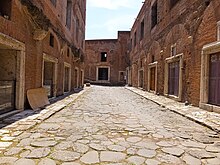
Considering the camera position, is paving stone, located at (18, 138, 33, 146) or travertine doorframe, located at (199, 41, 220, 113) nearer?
paving stone, located at (18, 138, 33, 146)

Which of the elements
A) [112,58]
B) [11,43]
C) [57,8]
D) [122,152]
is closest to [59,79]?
[57,8]

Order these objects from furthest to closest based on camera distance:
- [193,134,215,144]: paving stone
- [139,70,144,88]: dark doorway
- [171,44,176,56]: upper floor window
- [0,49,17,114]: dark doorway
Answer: [139,70,144,88]: dark doorway, [171,44,176,56]: upper floor window, [0,49,17,114]: dark doorway, [193,134,215,144]: paving stone

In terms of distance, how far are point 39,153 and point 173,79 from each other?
9.74 metres

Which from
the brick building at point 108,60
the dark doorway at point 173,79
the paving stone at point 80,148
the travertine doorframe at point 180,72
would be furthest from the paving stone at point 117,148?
the brick building at point 108,60

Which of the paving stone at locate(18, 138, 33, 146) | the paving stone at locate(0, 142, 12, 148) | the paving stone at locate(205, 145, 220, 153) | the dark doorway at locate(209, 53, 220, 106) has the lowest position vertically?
the paving stone at locate(205, 145, 220, 153)

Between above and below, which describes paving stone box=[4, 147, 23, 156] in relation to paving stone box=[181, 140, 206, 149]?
above

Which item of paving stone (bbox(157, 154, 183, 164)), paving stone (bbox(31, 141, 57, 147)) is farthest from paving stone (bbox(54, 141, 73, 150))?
paving stone (bbox(157, 154, 183, 164))

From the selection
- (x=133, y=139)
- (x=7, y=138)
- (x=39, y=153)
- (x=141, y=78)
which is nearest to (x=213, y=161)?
(x=133, y=139)

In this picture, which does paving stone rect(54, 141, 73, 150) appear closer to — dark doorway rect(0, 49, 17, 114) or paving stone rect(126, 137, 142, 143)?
paving stone rect(126, 137, 142, 143)

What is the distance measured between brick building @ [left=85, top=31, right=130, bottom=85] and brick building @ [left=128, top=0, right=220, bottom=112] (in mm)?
21198

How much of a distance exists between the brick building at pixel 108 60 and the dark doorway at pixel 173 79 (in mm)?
22879

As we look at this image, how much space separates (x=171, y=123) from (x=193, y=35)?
15.2 ft

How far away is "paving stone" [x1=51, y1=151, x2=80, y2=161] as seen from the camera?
3.18 m

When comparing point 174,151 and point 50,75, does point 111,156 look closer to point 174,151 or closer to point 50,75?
point 174,151
